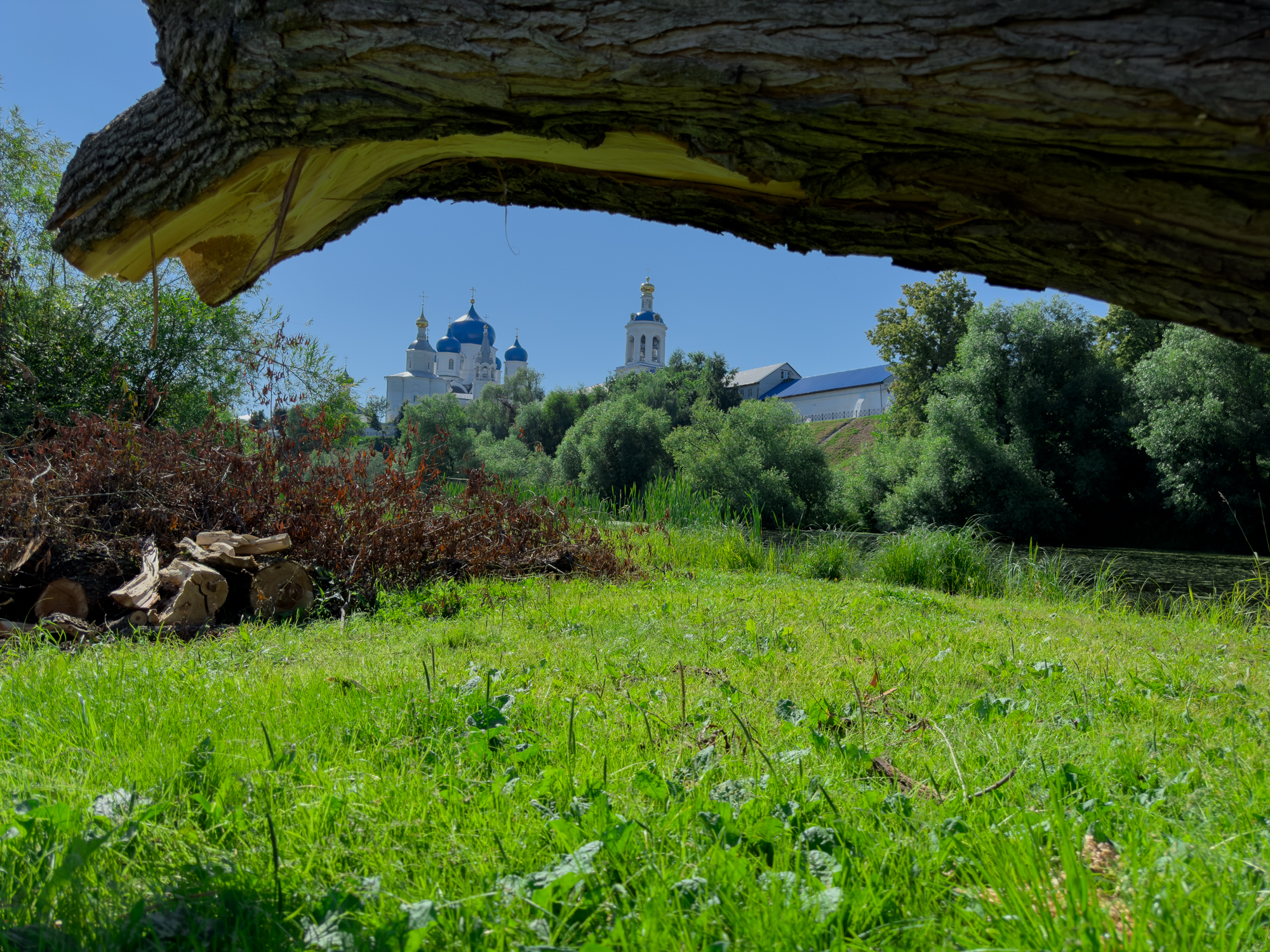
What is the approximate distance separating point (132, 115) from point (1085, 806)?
10.3 feet

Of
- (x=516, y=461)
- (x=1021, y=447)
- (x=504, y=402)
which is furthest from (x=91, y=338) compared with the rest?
(x=504, y=402)

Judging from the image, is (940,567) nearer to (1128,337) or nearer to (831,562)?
(831,562)

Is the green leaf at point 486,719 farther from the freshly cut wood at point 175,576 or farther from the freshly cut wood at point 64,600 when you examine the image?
the freshly cut wood at point 64,600

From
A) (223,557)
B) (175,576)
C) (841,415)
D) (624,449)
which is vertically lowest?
(175,576)

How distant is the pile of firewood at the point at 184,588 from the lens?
4.99 meters

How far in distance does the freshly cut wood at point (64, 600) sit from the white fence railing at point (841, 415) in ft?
182

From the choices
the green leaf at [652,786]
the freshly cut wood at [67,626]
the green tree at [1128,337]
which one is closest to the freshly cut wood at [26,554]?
the freshly cut wood at [67,626]

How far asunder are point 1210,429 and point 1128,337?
7951 mm

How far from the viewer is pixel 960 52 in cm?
136

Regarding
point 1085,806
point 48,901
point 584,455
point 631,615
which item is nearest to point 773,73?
point 1085,806

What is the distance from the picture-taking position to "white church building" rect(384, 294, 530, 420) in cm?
9738

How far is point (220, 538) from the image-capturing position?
569 cm

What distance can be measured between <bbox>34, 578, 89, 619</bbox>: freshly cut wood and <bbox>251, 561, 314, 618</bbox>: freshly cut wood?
111cm

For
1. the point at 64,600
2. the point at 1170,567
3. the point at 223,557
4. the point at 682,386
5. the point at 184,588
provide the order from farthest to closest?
the point at 682,386, the point at 1170,567, the point at 223,557, the point at 64,600, the point at 184,588
